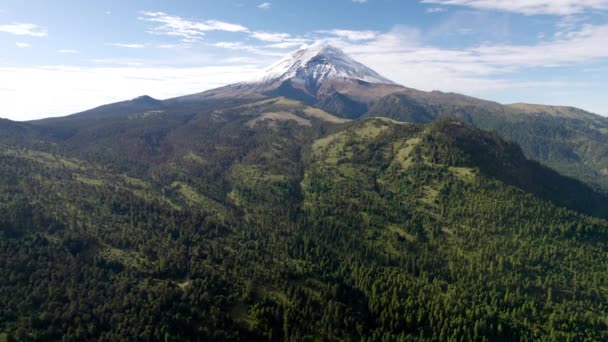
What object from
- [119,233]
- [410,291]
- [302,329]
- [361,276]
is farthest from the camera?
[119,233]

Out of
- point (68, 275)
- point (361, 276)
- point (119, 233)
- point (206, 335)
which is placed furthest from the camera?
point (119, 233)

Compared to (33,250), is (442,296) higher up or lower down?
lower down

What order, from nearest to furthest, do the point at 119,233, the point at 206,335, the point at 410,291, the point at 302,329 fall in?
the point at 206,335, the point at 302,329, the point at 410,291, the point at 119,233

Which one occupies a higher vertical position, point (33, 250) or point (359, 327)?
point (33, 250)

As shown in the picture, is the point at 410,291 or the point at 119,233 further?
the point at 119,233

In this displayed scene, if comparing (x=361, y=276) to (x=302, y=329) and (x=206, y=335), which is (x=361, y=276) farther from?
(x=206, y=335)

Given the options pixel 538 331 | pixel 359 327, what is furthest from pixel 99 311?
pixel 538 331

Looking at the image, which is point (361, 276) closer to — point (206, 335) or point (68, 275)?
point (206, 335)

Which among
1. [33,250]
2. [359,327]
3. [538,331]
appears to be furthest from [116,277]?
[538,331]

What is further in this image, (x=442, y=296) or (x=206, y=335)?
(x=442, y=296)
